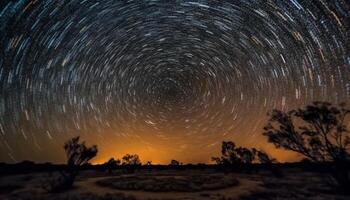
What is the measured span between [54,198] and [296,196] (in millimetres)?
16543

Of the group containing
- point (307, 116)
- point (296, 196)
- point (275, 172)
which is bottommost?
point (296, 196)

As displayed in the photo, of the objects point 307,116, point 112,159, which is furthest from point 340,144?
point 112,159

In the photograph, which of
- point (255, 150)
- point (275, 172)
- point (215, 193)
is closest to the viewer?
point (215, 193)

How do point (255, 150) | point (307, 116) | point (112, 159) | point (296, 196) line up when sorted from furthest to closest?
point (112, 159) → point (255, 150) → point (307, 116) → point (296, 196)

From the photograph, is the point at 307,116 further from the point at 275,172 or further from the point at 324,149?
the point at 275,172

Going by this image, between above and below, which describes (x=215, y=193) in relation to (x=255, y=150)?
A: below

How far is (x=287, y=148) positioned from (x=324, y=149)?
9.42 ft

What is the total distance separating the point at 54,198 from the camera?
69.3 feet

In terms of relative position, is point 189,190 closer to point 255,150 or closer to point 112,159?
point 255,150

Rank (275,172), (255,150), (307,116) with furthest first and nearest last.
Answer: (255,150) → (275,172) → (307,116)

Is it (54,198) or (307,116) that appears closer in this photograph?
(54,198)

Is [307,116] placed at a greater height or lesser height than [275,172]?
greater

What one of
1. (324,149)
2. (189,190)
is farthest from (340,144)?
(189,190)

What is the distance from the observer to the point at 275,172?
1582 inches
